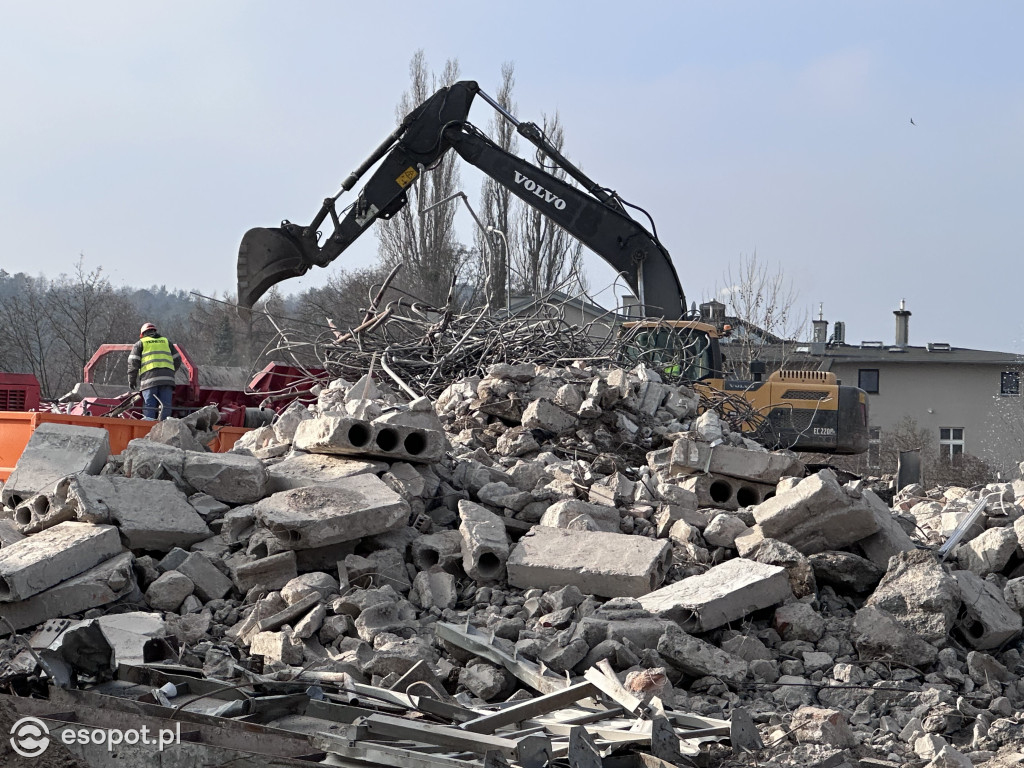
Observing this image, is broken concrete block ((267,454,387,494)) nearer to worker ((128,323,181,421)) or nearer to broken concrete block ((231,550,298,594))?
broken concrete block ((231,550,298,594))

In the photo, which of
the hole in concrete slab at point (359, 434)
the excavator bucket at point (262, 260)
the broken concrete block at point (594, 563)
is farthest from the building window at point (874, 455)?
the broken concrete block at point (594, 563)

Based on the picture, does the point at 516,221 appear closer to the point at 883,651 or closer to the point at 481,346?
the point at 481,346

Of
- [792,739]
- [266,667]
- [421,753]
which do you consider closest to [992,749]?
[792,739]

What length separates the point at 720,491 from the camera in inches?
292

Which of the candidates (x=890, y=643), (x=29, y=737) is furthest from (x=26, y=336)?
(x=890, y=643)

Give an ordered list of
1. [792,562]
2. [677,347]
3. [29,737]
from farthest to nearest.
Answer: [677,347]
[792,562]
[29,737]

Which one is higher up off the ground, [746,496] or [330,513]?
[746,496]

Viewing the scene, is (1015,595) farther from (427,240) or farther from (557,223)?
(427,240)

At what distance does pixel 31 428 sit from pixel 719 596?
605 centimetres

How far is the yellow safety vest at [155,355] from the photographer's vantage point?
1080 cm

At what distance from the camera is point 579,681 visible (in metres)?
4.85

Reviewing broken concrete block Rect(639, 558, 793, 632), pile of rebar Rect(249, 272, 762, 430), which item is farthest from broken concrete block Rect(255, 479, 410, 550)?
pile of rebar Rect(249, 272, 762, 430)

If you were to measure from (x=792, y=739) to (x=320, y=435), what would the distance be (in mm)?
3900

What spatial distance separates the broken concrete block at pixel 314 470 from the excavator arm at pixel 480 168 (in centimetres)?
521
